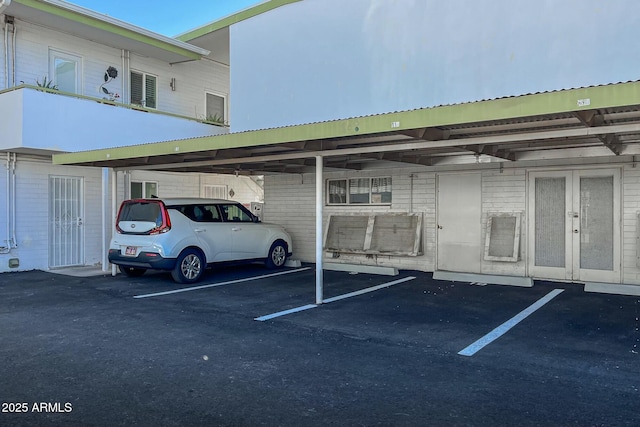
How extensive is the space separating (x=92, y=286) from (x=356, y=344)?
5.86 metres

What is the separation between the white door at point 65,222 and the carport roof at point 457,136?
231 cm

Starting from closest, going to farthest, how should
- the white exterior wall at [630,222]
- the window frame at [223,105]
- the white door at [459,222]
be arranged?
1. the white exterior wall at [630,222]
2. the white door at [459,222]
3. the window frame at [223,105]

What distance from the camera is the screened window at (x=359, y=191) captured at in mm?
11383

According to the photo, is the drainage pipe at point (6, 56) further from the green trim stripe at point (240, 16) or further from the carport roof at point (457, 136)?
the green trim stripe at point (240, 16)

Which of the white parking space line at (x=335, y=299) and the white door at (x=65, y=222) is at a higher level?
the white door at (x=65, y=222)

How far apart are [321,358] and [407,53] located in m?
9.21

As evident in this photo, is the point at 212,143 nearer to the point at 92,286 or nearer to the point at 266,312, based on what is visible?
the point at 266,312

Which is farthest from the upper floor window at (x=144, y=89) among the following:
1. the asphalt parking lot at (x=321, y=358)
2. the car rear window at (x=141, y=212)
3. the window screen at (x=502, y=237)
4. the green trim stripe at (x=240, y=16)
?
the window screen at (x=502, y=237)

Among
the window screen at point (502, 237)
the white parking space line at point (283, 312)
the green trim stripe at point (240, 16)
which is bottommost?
the white parking space line at point (283, 312)

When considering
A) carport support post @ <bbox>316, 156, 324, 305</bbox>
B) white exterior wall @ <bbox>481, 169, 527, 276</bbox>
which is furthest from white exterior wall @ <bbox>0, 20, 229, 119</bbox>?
white exterior wall @ <bbox>481, 169, 527, 276</bbox>

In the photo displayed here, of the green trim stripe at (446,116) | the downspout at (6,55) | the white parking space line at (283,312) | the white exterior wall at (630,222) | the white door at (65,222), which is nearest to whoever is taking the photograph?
the green trim stripe at (446,116)

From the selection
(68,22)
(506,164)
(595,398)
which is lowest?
(595,398)

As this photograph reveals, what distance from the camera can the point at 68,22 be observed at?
1144 cm

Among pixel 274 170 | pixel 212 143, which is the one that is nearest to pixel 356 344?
pixel 212 143
